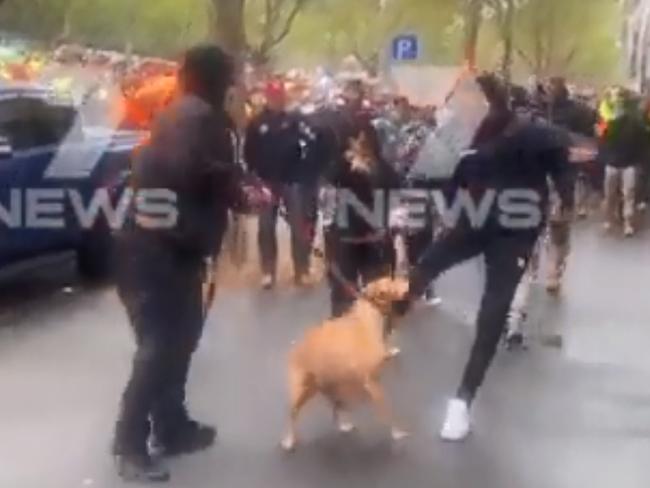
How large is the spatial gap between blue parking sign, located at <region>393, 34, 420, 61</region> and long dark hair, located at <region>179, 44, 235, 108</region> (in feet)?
31.9

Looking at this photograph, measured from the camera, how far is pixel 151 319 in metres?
7.05

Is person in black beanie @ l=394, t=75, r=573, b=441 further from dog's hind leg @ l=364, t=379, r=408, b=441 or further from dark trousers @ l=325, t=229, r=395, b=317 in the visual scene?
dark trousers @ l=325, t=229, r=395, b=317

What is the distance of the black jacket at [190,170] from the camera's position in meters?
6.85

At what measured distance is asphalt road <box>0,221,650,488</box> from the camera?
727 centimetres

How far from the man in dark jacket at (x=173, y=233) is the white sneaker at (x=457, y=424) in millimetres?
1387

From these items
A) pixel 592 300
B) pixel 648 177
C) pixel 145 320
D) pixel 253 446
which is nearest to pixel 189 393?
pixel 253 446

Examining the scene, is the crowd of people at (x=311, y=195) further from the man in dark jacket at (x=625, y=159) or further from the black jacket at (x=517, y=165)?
the man in dark jacket at (x=625, y=159)

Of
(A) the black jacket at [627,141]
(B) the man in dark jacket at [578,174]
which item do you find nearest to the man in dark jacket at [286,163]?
(B) the man in dark jacket at [578,174]

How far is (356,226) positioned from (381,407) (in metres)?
2.07

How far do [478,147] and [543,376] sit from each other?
6.32 ft

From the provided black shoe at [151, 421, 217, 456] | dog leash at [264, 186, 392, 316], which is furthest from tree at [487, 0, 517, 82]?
black shoe at [151, 421, 217, 456]

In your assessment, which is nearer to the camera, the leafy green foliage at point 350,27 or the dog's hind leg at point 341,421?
A: the dog's hind leg at point 341,421

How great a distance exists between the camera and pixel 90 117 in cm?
1337

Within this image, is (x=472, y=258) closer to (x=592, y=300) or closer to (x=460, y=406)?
(x=460, y=406)
